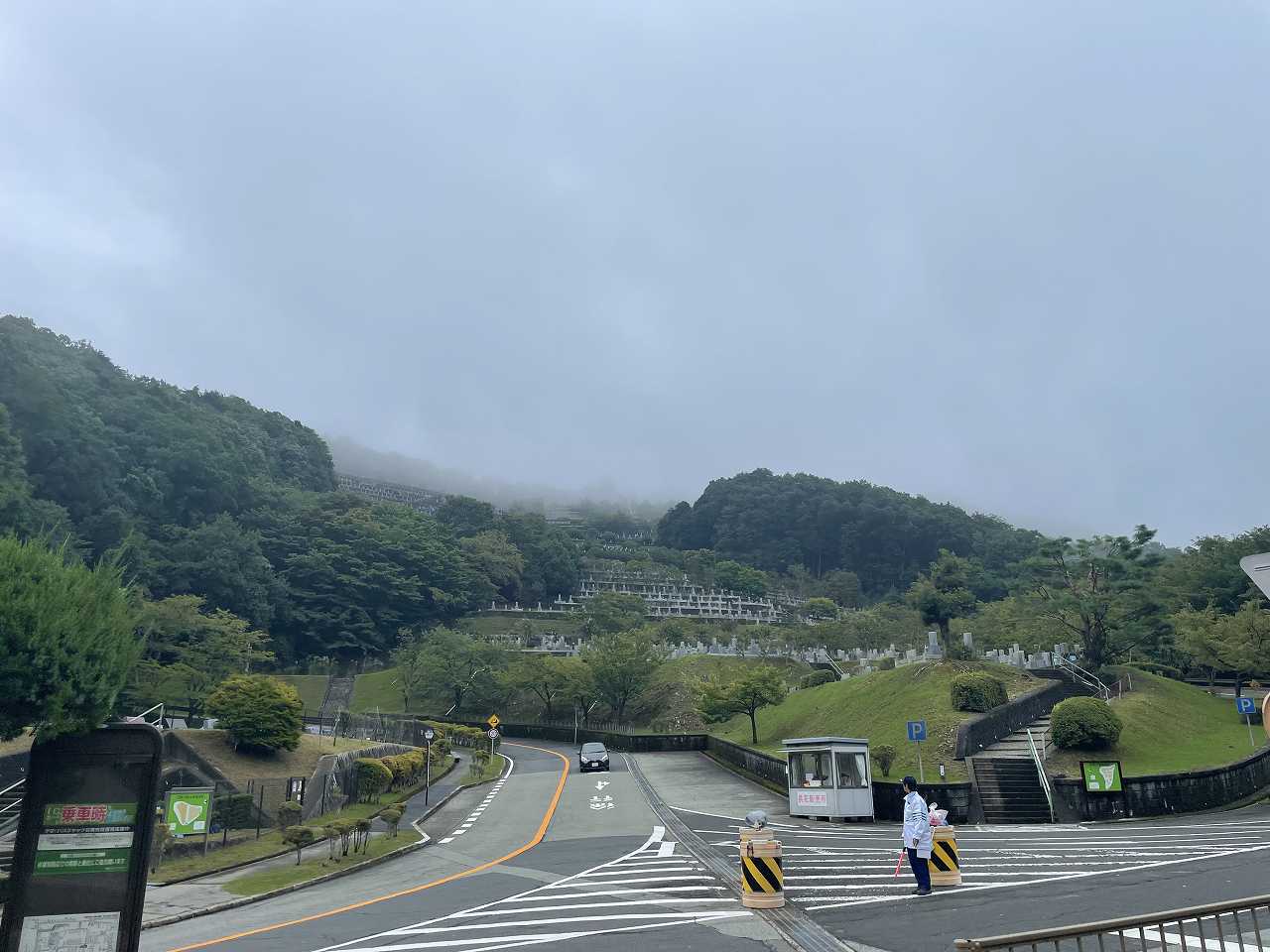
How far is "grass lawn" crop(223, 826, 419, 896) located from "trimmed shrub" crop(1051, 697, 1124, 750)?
19.7 m

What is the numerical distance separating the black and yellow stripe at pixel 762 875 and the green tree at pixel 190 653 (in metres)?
36.9

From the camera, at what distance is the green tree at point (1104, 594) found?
38.8 m

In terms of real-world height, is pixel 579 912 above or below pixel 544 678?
below

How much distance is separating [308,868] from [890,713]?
21.8 metres

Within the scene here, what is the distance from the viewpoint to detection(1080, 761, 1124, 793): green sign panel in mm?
22203

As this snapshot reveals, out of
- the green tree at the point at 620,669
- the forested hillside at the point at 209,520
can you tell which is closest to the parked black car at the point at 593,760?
the green tree at the point at 620,669

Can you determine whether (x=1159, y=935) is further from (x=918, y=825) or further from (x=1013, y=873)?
(x=1013, y=873)

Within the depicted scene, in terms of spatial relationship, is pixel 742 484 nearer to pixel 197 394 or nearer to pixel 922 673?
pixel 197 394

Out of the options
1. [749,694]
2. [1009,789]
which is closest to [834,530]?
[749,694]

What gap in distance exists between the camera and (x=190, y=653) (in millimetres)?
46594

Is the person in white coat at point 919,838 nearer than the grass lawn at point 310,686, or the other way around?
the person in white coat at point 919,838

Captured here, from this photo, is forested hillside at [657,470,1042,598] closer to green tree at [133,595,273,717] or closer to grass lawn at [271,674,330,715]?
grass lawn at [271,674,330,715]

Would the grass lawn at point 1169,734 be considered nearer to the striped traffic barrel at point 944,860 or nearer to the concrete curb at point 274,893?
the striped traffic barrel at point 944,860

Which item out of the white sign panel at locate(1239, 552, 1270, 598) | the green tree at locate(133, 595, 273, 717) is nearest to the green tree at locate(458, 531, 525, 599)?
the green tree at locate(133, 595, 273, 717)
